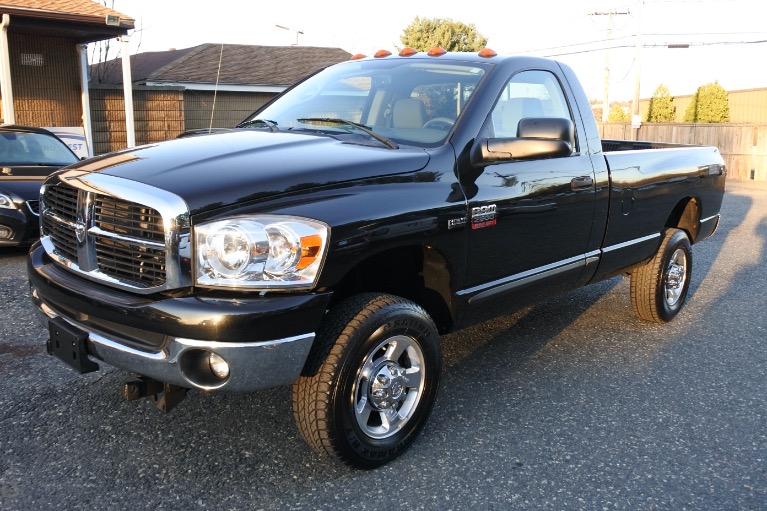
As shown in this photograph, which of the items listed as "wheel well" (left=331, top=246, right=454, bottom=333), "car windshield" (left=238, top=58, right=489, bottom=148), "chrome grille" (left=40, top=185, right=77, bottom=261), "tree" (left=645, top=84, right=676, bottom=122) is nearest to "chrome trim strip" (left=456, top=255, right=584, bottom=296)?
"wheel well" (left=331, top=246, right=454, bottom=333)

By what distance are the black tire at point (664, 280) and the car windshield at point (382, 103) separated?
231cm

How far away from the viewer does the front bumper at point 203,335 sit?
104 inches

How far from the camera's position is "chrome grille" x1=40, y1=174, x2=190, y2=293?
2.68m

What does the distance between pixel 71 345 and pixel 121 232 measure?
0.53m

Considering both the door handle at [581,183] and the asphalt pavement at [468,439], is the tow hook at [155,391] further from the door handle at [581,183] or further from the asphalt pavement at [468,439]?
the door handle at [581,183]

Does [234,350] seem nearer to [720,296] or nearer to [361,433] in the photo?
[361,433]

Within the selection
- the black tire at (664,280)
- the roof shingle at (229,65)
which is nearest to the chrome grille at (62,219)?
the black tire at (664,280)

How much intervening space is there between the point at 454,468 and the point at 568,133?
1.79 m

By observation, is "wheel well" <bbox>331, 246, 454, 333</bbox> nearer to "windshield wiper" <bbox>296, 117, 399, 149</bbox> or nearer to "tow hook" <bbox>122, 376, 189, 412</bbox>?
"windshield wiper" <bbox>296, 117, 399, 149</bbox>

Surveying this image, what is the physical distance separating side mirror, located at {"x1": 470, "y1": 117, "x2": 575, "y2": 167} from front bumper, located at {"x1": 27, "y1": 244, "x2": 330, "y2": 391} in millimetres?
1263

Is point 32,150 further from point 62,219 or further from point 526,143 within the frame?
point 526,143

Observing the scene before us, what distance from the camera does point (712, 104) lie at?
25.7 m

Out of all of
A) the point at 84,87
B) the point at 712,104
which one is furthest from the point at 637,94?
the point at 84,87

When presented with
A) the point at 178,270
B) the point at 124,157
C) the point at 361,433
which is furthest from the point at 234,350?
the point at 124,157
